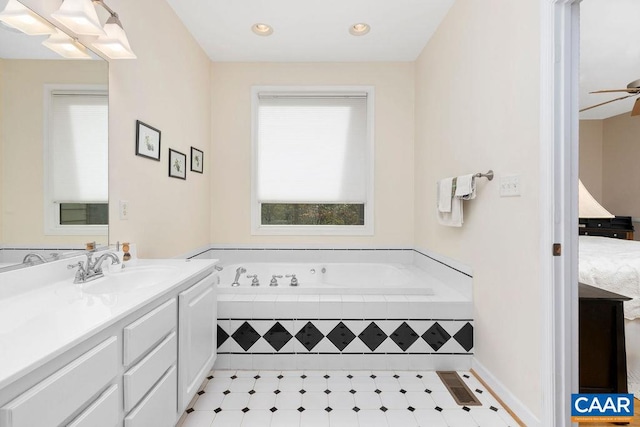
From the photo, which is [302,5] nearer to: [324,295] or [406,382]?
[324,295]

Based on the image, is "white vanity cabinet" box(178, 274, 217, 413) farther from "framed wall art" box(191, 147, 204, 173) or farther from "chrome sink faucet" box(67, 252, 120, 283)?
"framed wall art" box(191, 147, 204, 173)

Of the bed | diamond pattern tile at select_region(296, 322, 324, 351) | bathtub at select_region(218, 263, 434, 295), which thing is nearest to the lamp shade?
the bed

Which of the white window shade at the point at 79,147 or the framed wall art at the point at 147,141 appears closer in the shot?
the white window shade at the point at 79,147

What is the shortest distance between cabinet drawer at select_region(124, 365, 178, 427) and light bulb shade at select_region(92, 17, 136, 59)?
1.60 meters

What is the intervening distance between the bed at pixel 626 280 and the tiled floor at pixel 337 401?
3.15 feet

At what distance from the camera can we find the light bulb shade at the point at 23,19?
1222 millimetres

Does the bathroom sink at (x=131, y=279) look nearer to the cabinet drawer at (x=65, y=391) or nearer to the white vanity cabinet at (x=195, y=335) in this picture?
the white vanity cabinet at (x=195, y=335)

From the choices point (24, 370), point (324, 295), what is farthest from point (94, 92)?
point (324, 295)

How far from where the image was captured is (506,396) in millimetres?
1775

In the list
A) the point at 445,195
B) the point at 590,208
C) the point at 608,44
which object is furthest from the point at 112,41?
the point at 590,208

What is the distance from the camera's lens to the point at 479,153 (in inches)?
81.4

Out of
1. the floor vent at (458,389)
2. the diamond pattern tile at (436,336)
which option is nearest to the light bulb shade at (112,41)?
the diamond pattern tile at (436,336)

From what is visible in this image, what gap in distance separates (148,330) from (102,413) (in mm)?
297

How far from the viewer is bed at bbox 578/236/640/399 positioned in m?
1.97
